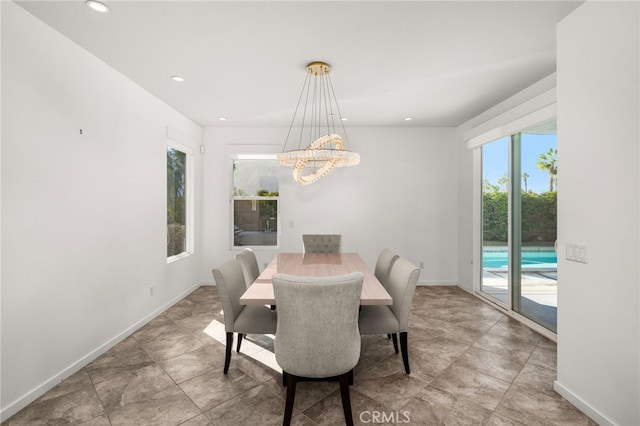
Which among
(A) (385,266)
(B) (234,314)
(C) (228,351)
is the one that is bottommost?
(C) (228,351)

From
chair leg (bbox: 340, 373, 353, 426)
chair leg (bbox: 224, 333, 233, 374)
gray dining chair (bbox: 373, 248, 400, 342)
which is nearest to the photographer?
chair leg (bbox: 340, 373, 353, 426)

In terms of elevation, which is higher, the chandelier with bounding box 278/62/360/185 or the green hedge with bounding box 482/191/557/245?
the chandelier with bounding box 278/62/360/185

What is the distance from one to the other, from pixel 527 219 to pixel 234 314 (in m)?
3.28

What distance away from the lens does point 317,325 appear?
61.0 inches

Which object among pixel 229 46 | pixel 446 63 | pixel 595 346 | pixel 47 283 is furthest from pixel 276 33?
pixel 595 346

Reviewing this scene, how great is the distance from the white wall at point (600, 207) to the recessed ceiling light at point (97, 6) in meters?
3.05

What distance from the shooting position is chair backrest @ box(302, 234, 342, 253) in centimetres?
396

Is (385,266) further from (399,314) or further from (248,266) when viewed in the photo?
(248,266)

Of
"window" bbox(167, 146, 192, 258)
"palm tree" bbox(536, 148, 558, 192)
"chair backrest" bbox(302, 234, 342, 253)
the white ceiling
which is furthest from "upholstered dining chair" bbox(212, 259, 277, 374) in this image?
"palm tree" bbox(536, 148, 558, 192)

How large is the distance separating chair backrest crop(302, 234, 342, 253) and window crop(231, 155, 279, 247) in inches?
45.1

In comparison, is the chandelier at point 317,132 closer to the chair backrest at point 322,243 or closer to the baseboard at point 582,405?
the chair backrest at point 322,243

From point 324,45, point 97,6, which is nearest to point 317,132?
point 324,45

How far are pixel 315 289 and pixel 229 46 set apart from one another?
6.81ft

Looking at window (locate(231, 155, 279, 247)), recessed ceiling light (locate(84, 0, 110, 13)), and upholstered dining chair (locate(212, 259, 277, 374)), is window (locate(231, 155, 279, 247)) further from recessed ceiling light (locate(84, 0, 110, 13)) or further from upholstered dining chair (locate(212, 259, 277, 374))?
recessed ceiling light (locate(84, 0, 110, 13))
